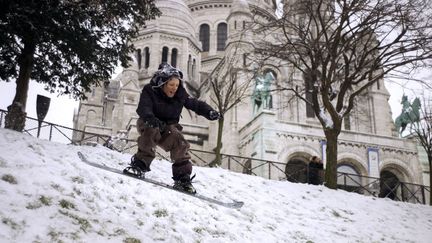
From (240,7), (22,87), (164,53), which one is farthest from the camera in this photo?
(164,53)

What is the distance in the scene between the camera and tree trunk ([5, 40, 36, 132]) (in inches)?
484

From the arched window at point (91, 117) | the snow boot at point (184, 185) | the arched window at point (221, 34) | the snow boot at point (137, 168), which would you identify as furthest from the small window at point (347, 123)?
the snow boot at point (137, 168)

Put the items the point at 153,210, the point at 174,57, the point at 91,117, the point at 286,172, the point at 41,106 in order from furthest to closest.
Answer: the point at 91,117, the point at 174,57, the point at 286,172, the point at 41,106, the point at 153,210

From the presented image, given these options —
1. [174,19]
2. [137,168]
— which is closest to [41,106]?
[137,168]

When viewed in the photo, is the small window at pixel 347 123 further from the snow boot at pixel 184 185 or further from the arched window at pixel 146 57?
the snow boot at pixel 184 185

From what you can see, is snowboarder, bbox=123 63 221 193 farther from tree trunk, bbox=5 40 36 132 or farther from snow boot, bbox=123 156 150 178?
tree trunk, bbox=5 40 36 132

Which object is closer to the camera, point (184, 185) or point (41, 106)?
point (184, 185)

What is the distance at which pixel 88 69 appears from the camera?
1333 cm

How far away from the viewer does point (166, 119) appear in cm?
611

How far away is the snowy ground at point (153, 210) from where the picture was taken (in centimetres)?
606

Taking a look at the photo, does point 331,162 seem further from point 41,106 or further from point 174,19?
point 174,19

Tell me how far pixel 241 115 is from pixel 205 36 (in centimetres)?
2202

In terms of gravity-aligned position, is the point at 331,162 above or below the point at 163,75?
below

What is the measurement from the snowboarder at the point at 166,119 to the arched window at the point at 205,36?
44.4m
